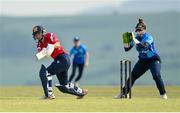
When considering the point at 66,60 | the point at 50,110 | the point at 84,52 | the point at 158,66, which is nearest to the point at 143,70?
the point at 158,66

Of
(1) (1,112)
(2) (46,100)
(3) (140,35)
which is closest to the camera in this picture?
(1) (1,112)

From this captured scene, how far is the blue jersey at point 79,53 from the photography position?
106 ft

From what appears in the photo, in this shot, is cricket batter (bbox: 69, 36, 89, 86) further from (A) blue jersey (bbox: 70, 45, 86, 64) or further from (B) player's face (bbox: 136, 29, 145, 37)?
(B) player's face (bbox: 136, 29, 145, 37)

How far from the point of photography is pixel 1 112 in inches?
571

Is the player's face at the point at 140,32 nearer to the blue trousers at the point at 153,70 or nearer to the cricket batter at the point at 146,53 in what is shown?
the cricket batter at the point at 146,53

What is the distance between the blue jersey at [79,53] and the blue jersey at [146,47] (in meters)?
13.1

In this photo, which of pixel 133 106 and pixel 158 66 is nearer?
pixel 133 106

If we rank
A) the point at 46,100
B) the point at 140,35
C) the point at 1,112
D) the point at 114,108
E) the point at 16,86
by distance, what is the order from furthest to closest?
the point at 16,86
the point at 140,35
the point at 46,100
the point at 114,108
the point at 1,112

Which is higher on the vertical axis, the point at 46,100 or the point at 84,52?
the point at 84,52

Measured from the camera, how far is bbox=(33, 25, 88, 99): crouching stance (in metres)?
18.2

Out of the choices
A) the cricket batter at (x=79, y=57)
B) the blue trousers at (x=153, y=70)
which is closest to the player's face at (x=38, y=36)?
the blue trousers at (x=153, y=70)

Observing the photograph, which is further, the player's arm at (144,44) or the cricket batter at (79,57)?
the cricket batter at (79,57)

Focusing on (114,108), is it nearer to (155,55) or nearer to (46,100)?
(46,100)

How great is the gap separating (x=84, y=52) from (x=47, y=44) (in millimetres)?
13957
